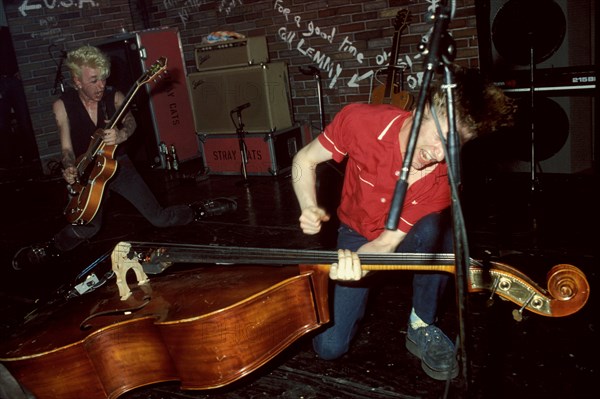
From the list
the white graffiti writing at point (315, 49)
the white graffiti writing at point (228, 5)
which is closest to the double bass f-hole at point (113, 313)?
the white graffiti writing at point (315, 49)

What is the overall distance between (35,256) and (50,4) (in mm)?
5162

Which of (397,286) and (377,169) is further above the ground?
(377,169)

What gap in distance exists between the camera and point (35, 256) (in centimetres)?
435

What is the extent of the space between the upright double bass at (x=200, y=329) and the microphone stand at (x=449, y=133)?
1.76 feet

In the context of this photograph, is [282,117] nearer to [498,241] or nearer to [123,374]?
[498,241]

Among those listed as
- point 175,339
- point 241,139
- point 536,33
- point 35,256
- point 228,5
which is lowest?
point 35,256

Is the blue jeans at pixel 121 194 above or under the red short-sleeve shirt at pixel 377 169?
under

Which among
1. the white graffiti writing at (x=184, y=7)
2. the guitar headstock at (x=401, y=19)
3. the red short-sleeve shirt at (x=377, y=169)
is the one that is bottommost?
the red short-sleeve shirt at (x=377, y=169)

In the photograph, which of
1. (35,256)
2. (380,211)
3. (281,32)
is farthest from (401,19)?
(35,256)

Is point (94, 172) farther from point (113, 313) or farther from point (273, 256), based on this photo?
point (273, 256)

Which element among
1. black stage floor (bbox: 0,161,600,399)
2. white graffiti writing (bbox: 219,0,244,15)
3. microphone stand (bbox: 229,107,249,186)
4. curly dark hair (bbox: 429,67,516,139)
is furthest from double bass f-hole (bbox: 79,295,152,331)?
white graffiti writing (bbox: 219,0,244,15)

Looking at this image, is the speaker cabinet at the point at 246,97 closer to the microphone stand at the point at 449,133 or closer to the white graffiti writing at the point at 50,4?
the white graffiti writing at the point at 50,4

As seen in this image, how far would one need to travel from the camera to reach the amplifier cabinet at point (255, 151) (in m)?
6.41

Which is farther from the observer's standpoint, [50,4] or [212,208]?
[50,4]
